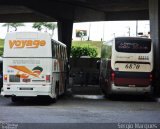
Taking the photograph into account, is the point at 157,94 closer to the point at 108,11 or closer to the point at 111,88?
the point at 111,88

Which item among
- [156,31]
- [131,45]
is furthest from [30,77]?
[156,31]

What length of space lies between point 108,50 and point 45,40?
702 centimetres

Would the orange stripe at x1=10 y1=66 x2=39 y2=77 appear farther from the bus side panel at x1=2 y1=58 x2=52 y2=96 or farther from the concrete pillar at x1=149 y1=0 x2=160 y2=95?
the concrete pillar at x1=149 y1=0 x2=160 y2=95

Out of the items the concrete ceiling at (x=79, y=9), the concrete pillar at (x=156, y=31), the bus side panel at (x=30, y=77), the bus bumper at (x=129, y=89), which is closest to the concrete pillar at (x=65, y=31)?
the concrete ceiling at (x=79, y=9)

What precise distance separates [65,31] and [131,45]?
27.7 metres

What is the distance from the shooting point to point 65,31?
5512 centimetres

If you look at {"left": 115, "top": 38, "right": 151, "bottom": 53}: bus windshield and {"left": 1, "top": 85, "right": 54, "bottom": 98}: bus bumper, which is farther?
{"left": 115, "top": 38, "right": 151, "bottom": 53}: bus windshield

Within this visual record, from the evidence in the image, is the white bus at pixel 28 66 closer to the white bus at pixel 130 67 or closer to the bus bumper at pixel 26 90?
the bus bumper at pixel 26 90

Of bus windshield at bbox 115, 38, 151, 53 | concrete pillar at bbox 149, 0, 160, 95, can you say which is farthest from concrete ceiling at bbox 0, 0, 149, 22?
bus windshield at bbox 115, 38, 151, 53

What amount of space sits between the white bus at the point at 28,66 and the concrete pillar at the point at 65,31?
98.8 ft

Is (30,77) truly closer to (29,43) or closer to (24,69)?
(24,69)

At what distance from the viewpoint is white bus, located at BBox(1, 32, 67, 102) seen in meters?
23.3

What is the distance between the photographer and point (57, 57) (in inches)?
1006

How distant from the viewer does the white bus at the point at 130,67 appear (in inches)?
1085
